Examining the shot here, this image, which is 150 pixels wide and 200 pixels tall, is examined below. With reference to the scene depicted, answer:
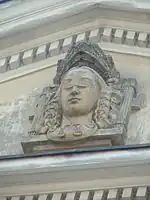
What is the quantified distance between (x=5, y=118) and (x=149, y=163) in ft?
5.15

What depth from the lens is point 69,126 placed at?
7.71m

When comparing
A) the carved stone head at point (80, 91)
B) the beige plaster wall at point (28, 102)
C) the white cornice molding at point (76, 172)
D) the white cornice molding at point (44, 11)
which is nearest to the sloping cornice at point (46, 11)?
the white cornice molding at point (44, 11)

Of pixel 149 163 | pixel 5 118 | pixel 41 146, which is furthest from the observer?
pixel 5 118

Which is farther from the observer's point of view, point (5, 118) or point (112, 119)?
point (5, 118)

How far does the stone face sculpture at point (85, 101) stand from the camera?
25.1 ft

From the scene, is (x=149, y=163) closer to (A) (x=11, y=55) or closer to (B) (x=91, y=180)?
(B) (x=91, y=180)

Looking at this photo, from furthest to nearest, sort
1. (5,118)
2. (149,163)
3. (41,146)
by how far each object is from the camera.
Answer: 1. (5,118)
2. (41,146)
3. (149,163)

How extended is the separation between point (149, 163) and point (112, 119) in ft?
2.45

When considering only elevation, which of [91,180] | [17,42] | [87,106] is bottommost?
[91,180]

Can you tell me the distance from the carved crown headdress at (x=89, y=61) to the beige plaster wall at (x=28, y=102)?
0.20m

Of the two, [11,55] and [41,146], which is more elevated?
[11,55]

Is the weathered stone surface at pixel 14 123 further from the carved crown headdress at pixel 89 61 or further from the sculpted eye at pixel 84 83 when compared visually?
the sculpted eye at pixel 84 83

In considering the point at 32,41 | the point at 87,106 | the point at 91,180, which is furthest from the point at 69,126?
the point at 32,41

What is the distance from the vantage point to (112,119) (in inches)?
304
